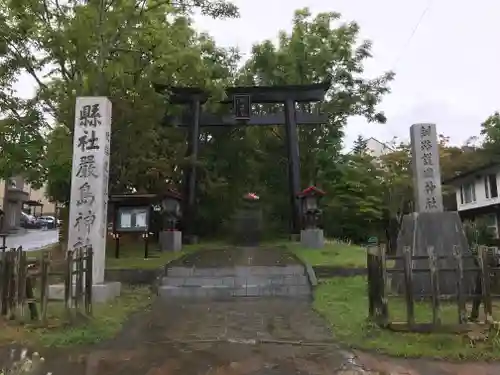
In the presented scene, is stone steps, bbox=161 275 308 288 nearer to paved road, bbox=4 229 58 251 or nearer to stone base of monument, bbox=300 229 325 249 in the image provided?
stone base of monument, bbox=300 229 325 249

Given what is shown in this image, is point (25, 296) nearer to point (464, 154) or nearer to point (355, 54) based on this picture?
point (355, 54)

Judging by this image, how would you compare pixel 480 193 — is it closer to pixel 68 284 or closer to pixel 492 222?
pixel 492 222

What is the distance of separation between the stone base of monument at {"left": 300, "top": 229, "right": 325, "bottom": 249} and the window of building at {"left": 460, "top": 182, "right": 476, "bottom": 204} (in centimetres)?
2028

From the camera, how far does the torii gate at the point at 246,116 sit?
19234mm

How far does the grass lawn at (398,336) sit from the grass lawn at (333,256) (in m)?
3.59

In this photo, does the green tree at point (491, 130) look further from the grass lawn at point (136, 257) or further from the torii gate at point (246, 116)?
the grass lawn at point (136, 257)

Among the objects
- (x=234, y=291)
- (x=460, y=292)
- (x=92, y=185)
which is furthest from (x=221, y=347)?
(x=92, y=185)

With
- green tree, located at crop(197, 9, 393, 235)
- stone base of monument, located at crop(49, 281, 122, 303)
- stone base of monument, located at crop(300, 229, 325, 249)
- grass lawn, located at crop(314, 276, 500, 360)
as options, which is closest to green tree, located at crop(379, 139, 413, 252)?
green tree, located at crop(197, 9, 393, 235)

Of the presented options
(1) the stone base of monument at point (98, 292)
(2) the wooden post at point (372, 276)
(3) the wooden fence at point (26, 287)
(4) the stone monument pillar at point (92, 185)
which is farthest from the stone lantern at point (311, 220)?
(3) the wooden fence at point (26, 287)

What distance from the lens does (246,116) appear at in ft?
65.0

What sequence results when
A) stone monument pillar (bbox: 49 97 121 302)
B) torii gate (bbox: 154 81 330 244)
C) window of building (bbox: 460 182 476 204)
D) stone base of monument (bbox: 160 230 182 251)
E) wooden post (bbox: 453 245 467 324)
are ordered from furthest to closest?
1. window of building (bbox: 460 182 476 204)
2. torii gate (bbox: 154 81 330 244)
3. stone base of monument (bbox: 160 230 182 251)
4. stone monument pillar (bbox: 49 97 121 302)
5. wooden post (bbox: 453 245 467 324)

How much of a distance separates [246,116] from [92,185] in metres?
11.1

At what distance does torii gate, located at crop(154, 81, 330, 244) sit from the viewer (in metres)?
19.2

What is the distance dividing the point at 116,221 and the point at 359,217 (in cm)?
1451
